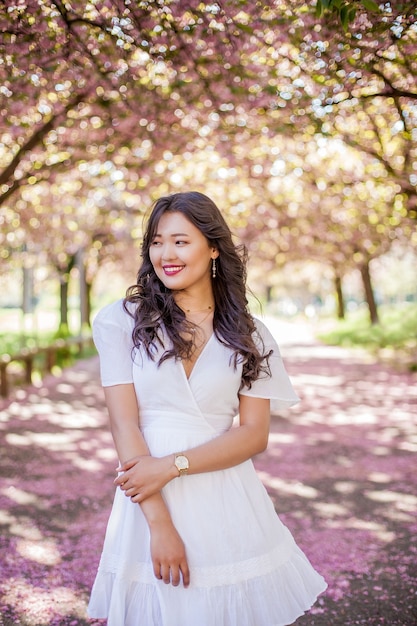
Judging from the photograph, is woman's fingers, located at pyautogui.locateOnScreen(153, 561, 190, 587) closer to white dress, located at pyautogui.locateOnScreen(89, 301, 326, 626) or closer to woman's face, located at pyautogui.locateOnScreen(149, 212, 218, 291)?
white dress, located at pyautogui.locateOnScreen(89, 301, 326, 626)

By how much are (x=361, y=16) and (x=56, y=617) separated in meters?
4.09

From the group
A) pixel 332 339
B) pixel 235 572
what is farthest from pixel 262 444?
pixel 332 339

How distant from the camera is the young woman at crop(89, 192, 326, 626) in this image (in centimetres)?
220

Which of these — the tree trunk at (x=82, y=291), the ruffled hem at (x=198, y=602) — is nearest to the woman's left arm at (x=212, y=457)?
the ruffled hem at (x=198, y=602)

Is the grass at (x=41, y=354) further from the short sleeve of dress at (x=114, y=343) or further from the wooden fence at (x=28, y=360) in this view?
the short sleeve of dress at (x=114, y=343)

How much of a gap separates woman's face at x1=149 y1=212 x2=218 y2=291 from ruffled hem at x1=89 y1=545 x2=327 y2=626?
106 centimetres

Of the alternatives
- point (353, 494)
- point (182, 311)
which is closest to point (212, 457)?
point (182, 311)

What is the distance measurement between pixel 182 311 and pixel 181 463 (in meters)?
0.62

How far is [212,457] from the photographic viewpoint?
2.25m

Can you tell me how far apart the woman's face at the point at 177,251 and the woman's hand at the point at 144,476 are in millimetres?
665

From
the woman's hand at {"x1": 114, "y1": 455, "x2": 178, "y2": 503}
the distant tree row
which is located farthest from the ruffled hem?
the distant tree row

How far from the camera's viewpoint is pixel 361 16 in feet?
13.6

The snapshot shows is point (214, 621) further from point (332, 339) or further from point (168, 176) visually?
point (332, 339)

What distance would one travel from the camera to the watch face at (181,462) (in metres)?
2.19
